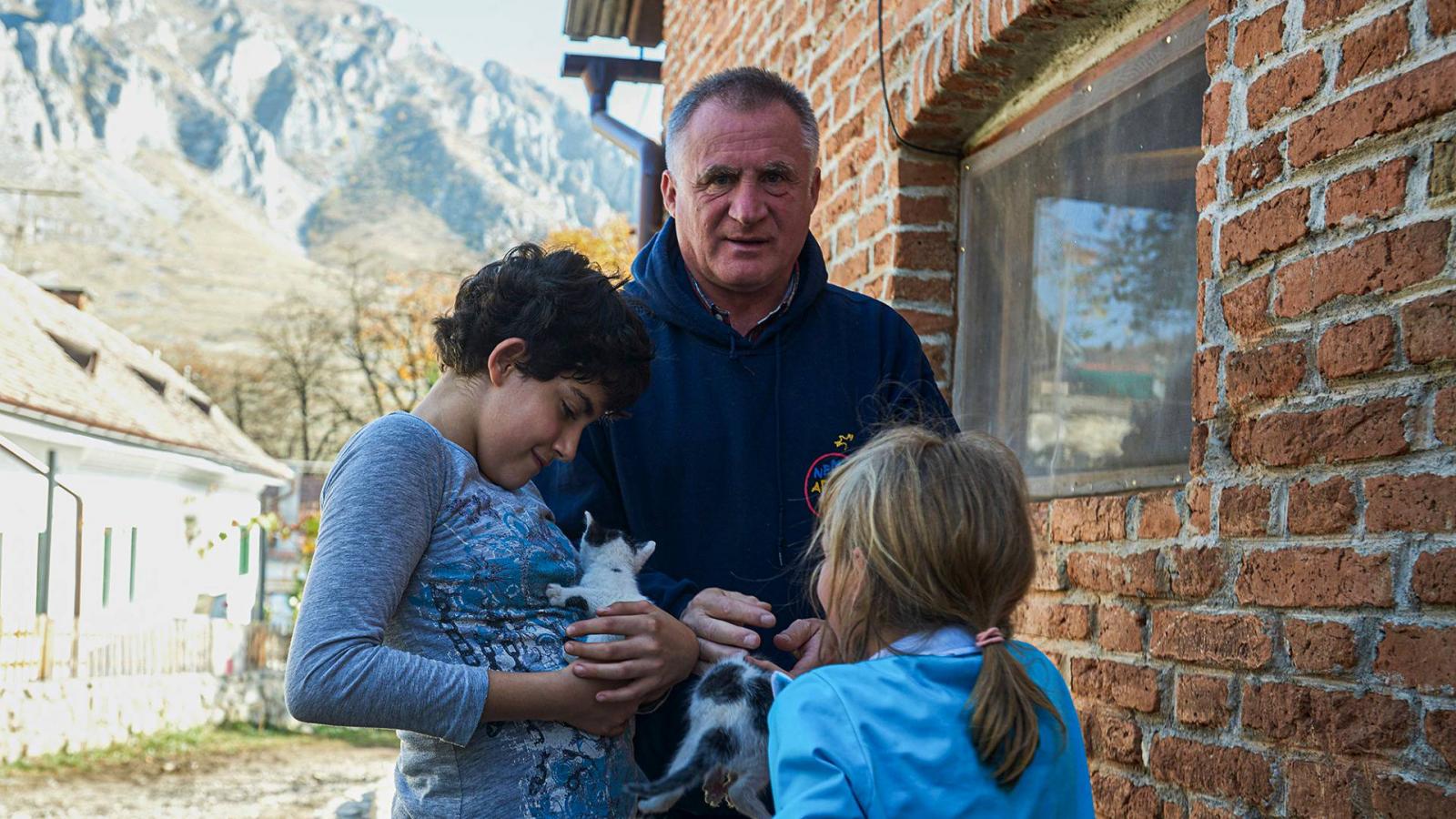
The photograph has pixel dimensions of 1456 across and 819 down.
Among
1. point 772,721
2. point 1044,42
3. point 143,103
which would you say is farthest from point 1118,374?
point 143,103

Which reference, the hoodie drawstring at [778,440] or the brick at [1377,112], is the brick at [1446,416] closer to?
the brick at [1377,112]

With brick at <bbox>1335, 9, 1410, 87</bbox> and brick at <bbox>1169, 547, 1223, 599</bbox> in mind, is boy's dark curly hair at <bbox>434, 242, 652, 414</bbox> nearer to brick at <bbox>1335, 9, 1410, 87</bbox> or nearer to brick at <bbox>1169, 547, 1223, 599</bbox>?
brick at <bbox>1169, 547, 1223, 599</bbox>

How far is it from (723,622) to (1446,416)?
3.89 feet

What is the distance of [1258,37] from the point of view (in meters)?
2.50

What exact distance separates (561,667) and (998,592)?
0.73 m

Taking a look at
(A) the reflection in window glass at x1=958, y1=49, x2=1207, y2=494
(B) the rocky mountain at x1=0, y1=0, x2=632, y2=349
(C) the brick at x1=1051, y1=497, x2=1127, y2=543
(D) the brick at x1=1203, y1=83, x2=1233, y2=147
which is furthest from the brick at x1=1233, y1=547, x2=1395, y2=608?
(B) the rocky mountain at x1=0, y1=0, x2=632, y2=349

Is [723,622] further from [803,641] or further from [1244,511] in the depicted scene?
[1244,511]

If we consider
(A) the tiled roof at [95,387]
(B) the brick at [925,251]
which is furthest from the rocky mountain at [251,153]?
(B) the brick at [925,251]

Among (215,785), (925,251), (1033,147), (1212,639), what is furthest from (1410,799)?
(215,785)

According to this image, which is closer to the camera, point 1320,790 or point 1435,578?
point 1435,578

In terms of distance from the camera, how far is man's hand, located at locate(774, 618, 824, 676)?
2.33 meters

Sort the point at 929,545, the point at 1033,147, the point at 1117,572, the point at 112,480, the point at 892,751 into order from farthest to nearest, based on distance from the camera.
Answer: the point at 112,480
the point at 1033,147
the point at 1117,572
the point at 929,545
the point at 892,751

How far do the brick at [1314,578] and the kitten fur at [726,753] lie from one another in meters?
0.99

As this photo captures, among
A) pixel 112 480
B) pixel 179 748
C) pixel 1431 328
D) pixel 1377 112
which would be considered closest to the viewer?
pixel 1431 328
